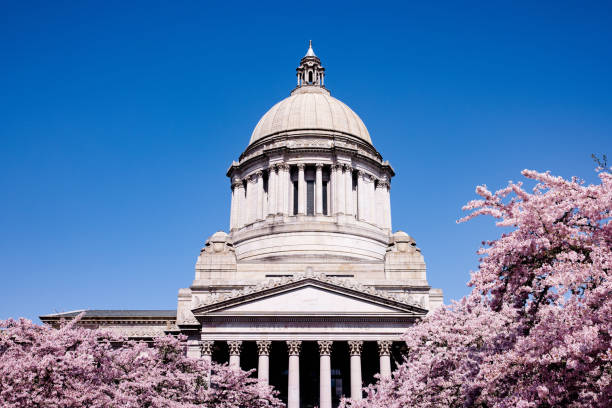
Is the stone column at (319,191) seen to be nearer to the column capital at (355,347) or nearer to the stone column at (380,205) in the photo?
the stone column at (380,205)

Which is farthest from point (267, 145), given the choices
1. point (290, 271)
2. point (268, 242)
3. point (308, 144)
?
point (290, 271)

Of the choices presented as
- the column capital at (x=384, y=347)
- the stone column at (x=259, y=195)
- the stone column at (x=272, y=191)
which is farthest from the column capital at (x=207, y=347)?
the stone column at (x=259, y=195)

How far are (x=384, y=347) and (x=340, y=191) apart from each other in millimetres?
21275

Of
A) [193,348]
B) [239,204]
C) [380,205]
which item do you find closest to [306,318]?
[193,348]

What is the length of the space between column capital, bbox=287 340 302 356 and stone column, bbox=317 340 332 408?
147cm

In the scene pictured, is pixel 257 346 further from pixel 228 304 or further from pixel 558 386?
pixel 558 386

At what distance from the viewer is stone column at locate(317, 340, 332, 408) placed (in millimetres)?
42306

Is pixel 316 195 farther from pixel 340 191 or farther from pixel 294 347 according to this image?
pixel 294 347

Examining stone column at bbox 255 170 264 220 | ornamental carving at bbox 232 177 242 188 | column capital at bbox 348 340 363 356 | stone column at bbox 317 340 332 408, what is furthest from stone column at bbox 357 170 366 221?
stone column at bbox 317 340 332 408

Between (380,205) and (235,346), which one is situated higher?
(380,205)

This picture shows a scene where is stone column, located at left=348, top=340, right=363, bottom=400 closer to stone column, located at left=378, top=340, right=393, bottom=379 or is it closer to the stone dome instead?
stone column, located at left=378, top=340, right=393, bottom=379

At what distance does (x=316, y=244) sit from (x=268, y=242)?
16.5ft

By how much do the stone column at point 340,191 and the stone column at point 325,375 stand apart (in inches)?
759

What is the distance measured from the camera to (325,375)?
43.0 metres
